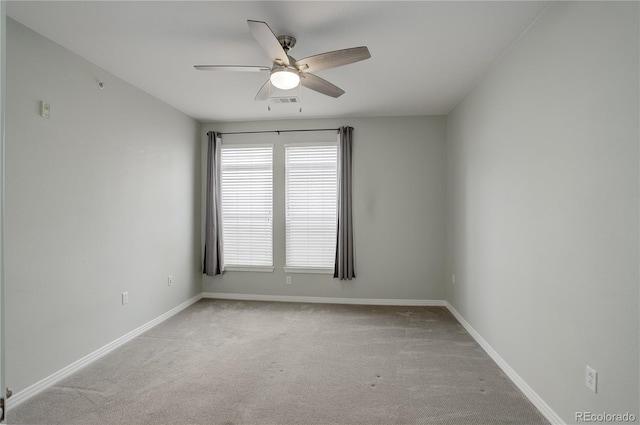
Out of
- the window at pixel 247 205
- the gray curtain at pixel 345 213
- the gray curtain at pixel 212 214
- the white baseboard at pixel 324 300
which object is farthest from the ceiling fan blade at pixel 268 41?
the white baseboard at pixel 324 300

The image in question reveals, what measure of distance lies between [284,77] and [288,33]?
36 cm

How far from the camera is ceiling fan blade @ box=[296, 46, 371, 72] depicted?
216cm

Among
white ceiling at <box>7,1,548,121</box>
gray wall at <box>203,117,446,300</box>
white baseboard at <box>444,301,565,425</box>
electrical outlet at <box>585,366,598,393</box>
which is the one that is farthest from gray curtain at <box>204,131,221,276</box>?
electrical outlet at <box>585,366,598,393</box>

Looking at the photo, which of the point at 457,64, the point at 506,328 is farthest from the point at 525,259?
the point at 457,64

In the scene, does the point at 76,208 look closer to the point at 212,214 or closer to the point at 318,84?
the point at 212,214

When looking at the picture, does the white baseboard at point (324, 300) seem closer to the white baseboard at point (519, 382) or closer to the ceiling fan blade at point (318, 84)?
the white baseboard at point (519, 382)

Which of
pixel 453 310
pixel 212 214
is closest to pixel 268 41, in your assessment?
pixel 212 214

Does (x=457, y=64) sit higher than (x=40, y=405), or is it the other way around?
(x=457, y=64)

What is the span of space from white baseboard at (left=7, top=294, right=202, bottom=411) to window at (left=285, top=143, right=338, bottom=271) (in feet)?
6.29

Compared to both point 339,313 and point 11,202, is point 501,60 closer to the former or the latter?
point 339,313

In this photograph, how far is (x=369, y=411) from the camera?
87.4 inches

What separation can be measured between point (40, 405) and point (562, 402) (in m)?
3.47

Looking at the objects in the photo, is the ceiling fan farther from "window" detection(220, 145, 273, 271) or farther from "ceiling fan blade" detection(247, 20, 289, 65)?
"window" detection(220, 145, 273, 271)

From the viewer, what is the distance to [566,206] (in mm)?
1993
